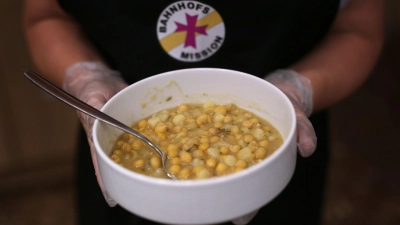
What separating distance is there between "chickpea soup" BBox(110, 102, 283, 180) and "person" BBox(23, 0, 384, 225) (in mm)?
170

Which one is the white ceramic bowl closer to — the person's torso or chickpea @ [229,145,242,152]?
chickpea @ [229,145,242,152]

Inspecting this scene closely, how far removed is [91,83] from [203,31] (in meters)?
0.29

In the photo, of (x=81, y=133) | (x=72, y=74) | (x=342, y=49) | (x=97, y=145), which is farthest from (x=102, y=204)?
(x=342, y=49)

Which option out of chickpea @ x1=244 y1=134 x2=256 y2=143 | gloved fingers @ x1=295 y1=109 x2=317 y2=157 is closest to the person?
gloved fingers @ x1=295 y1=109 x2=317 y2=157

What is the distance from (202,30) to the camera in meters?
1.03

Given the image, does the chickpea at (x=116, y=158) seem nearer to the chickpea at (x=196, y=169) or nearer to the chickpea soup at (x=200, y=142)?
the chickpea soup at (x=200, y=142)

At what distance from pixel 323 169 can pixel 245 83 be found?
548 millimetres

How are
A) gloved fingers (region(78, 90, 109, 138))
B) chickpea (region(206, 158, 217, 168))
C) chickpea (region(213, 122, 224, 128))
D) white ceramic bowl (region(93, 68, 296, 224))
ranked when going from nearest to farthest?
white ceramic bowl (region(93, 68, 296, 224)), chickpea (region(206, 158, 217, 168)), chickpea (region(213, 122, 224, 128)), gloved fingers (region(78, 90, 109, 138))

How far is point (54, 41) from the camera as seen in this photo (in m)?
1.17

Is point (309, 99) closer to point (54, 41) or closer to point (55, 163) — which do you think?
point (54, 41)

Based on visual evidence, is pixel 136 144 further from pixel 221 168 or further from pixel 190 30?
pixel 190 30

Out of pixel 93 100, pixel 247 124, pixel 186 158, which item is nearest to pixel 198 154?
pixel 186 158

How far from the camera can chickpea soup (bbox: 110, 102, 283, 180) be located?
704 millimetres

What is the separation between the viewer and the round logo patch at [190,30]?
3.31 feet
